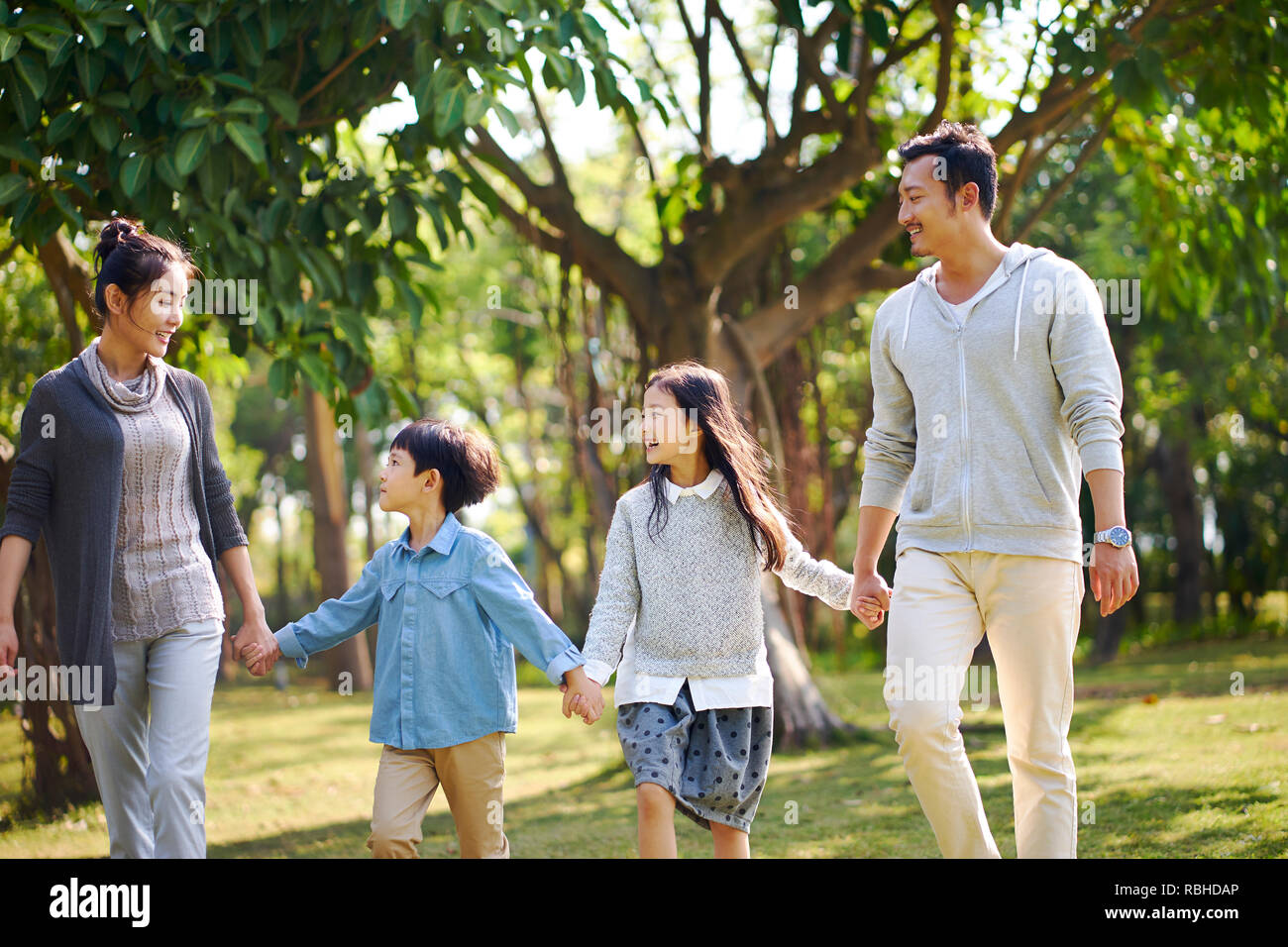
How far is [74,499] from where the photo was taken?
3492 millimetres

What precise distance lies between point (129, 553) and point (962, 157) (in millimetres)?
2656

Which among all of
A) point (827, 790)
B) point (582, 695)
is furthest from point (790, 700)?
point (582, 695)

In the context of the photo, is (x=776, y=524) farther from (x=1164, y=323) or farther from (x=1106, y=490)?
(x=1164, y=323)

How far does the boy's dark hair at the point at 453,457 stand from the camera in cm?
396

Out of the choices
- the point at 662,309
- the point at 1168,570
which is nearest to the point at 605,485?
the point at 662,309

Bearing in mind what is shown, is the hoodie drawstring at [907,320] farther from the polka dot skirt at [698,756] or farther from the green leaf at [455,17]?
the green leaf at [455,17]

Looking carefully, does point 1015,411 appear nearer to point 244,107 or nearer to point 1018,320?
point 1018,320

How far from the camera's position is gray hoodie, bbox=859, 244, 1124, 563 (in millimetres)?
3342

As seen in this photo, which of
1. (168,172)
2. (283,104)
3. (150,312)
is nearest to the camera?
(150,312)

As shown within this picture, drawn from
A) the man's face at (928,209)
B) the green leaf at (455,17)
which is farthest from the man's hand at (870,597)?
the green leaf at (455,17)

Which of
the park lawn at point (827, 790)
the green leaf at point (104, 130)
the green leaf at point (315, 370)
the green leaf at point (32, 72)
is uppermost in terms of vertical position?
the green leaf at point (32, 72)

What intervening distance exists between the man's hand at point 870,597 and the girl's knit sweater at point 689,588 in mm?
149

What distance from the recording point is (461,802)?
3.71 metres
